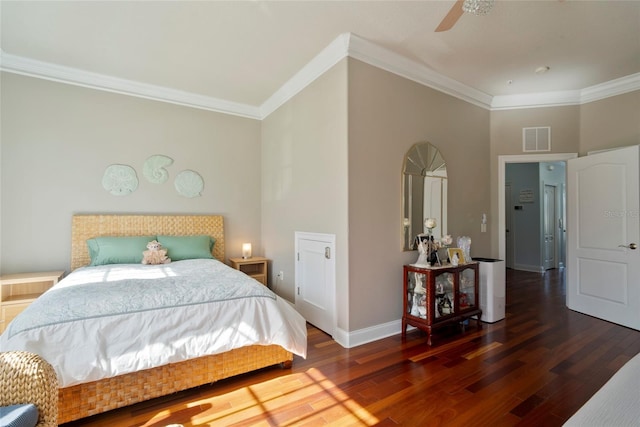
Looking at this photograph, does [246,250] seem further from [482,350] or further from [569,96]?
[569,96]

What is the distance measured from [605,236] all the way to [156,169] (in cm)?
548

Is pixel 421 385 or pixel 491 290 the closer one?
pixel 421 385

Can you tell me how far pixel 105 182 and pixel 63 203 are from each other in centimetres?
47

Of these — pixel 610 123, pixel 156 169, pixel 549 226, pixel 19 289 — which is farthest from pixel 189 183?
pixel 549 226

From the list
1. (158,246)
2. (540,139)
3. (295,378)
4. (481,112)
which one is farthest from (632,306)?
(158,246)

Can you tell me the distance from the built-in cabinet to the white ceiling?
6.88ft

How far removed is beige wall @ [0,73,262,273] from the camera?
329 centimetres

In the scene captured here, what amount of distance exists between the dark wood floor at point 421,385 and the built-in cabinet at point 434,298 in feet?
0.63

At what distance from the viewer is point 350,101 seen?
2879 mm

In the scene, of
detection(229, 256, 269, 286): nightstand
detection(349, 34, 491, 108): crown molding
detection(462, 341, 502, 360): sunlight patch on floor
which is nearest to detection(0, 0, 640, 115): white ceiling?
detection(349, 34, 491, 108): crown molding

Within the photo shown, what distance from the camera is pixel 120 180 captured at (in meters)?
3.77

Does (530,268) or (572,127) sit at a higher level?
(572,127)

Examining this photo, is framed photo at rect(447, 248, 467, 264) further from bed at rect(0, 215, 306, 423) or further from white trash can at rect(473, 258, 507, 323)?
bed at rect(0, 215, 306, 423)

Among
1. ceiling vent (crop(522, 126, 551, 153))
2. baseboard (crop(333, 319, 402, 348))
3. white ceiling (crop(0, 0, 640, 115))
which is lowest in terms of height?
baseboard (crop(333, 319, 402, 348))
